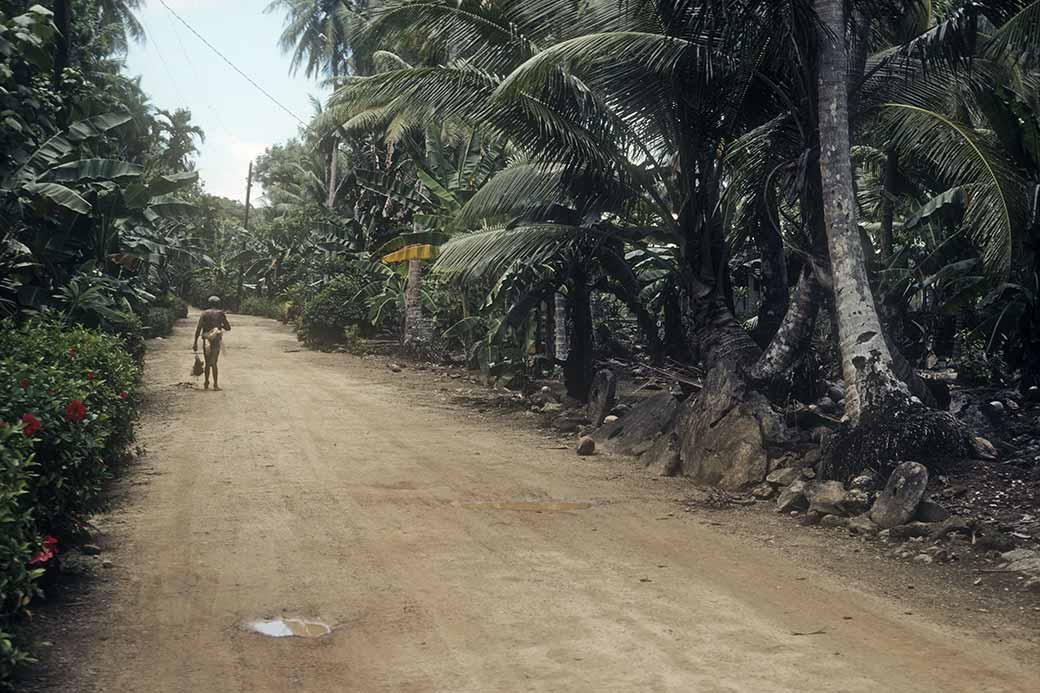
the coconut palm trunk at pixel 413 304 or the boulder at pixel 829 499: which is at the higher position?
the coconut palm trunk at pixel 413 304

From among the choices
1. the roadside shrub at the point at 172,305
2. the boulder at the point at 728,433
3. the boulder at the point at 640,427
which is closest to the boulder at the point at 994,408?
the boulder at the point at 728,433

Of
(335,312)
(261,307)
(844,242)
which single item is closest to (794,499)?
(844,242)

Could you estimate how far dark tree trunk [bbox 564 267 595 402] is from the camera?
618 inches

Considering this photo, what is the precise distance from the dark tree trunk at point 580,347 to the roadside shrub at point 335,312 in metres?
12.7

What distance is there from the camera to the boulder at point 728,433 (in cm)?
966

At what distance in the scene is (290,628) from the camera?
515 cm

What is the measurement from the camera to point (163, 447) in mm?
11305

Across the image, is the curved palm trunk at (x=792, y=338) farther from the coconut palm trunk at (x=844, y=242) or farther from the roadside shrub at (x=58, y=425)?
the roadside shrub at (x=58, y=425)

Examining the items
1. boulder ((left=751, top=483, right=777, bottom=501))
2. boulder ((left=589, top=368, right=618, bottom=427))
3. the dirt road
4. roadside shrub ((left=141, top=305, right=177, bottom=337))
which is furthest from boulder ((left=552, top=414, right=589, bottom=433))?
roadside shrub ((left=141, top=305, right=177, bottom=337))

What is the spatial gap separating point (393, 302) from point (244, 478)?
1776 centimetres

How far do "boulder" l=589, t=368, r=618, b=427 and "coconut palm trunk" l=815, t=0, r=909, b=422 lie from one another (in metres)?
4.47

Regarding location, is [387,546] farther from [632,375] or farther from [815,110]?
[632,375]

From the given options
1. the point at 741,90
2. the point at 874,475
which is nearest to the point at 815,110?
the point at 741,90

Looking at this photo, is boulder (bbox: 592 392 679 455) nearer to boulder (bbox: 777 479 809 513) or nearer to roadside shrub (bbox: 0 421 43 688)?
boulder (bbox: 777 479 809 513)
